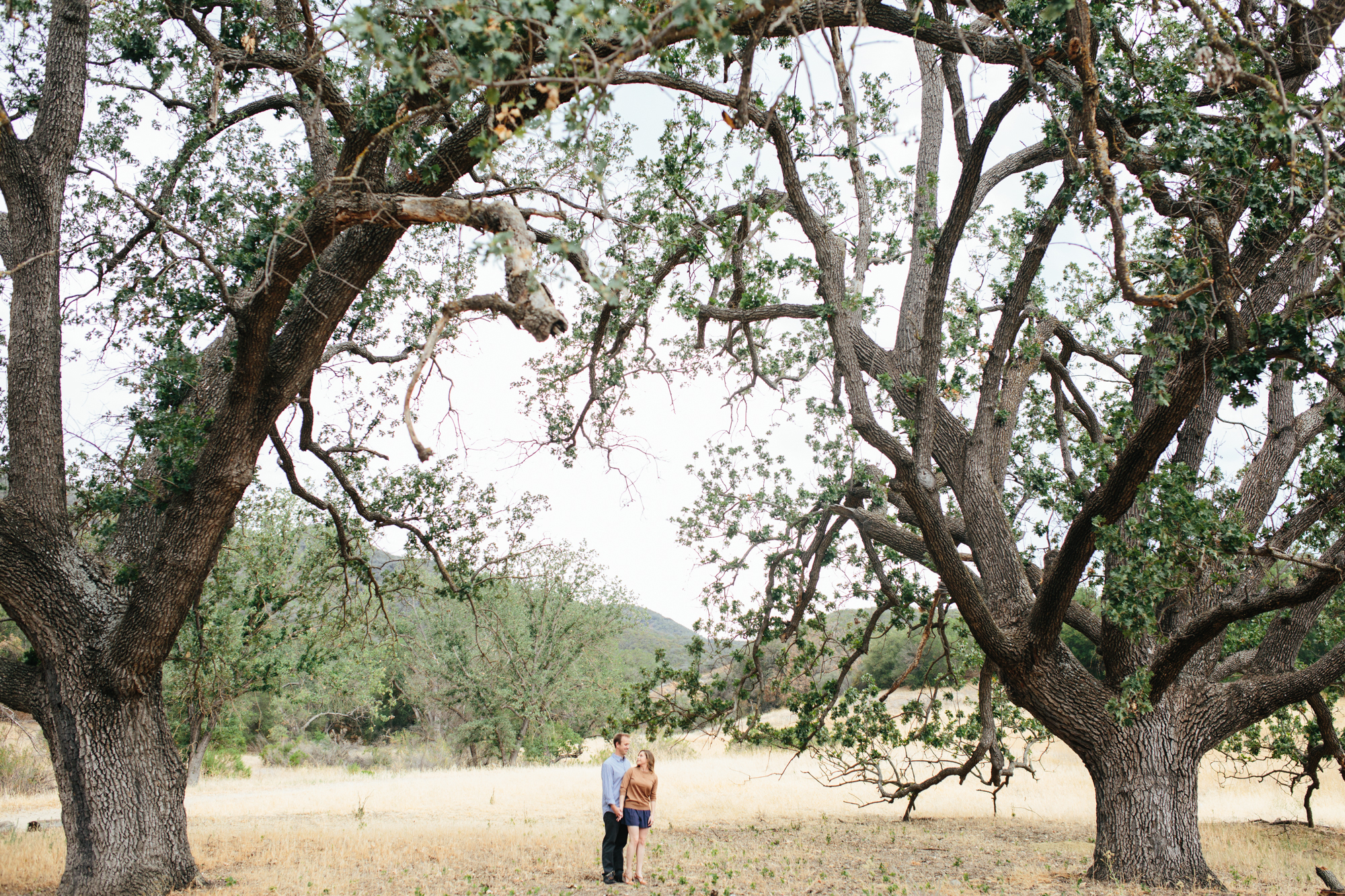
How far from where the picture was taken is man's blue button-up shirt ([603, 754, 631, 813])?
7801mm

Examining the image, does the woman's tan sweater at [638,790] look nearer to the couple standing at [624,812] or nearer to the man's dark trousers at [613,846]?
the couple standing at [624,812]

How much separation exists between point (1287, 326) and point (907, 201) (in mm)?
4926

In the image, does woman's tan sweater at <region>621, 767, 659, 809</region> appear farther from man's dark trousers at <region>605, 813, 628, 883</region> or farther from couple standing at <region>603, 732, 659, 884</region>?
man's dark trousers at <region>605, 813, 628, 883</region>

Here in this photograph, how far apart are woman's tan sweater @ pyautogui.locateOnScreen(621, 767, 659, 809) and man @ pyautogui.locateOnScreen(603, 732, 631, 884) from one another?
6 centimetres

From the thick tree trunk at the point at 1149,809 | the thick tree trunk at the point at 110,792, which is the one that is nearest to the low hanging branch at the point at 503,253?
the thick tree trunk at the point at 110,792

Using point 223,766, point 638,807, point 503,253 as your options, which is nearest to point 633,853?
point 638,807

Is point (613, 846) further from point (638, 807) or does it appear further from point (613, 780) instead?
point (613, 780)

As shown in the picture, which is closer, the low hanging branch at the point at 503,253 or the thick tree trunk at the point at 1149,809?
the low hanging branch at the point at 503,253

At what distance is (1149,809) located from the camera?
7418mm

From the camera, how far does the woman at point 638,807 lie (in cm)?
769

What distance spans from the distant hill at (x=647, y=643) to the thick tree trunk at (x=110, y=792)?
493cm

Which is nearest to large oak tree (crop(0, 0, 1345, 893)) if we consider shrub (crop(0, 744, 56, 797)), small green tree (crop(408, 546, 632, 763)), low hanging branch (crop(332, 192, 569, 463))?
low hanging branch (crop(332, 192, 569, 463))

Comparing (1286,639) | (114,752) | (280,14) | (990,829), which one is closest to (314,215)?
(280,14)

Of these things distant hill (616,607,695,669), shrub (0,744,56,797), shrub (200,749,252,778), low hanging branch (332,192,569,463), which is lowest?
shrub (200,749,252,778)
